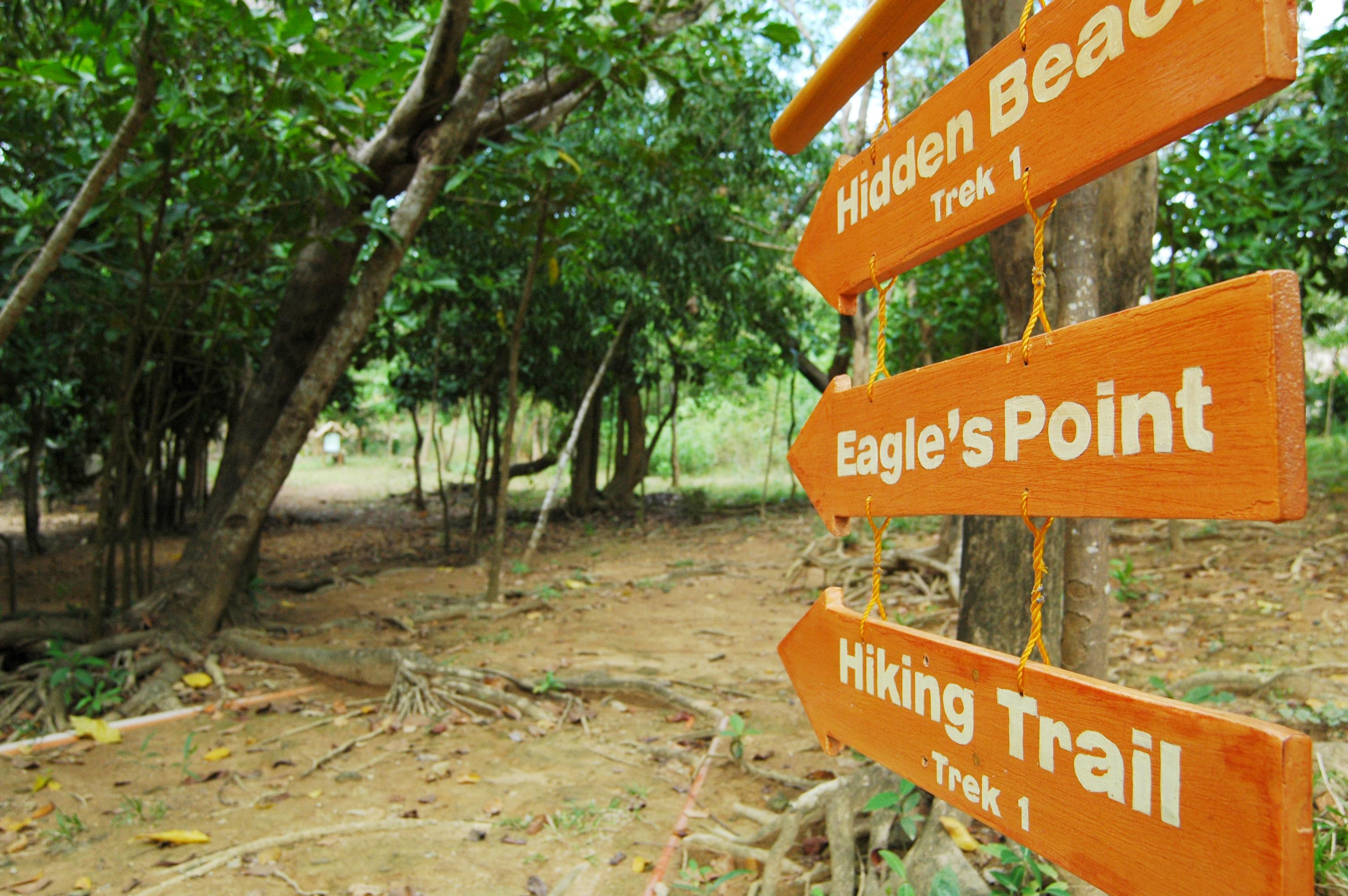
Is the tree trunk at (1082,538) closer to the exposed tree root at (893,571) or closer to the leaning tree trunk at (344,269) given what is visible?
the leaning tree trunk at (344,269)

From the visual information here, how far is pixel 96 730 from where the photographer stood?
422 cm

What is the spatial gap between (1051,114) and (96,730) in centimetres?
490

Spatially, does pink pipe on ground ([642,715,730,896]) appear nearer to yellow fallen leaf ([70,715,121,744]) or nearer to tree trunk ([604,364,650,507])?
yellow fallen leaf ([70,715,121,744])

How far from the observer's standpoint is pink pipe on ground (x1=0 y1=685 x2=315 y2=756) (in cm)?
398

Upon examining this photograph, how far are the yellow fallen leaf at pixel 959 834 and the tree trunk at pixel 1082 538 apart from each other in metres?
0.60

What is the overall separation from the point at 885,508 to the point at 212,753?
382 cm

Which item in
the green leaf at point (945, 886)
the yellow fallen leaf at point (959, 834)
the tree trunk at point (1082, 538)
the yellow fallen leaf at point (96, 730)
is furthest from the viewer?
the yellow fallen leaf at point (96, 730)

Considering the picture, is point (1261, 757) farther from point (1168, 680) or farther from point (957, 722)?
point (1168, 680)

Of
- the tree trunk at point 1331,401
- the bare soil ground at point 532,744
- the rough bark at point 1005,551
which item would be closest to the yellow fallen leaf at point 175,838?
the bare soil ground at point 532,744

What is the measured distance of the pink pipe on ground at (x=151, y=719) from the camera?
3.98 metres

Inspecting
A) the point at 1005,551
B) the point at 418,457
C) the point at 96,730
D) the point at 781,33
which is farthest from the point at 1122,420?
the point at 418,457

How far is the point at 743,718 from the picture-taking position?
4309 millimetres

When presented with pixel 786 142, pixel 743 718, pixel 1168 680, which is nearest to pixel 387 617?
pixel 743 718

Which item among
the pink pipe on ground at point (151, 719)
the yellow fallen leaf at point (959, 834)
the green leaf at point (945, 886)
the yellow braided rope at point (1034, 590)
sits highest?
the yellow braided rope at point (1034, 590)
